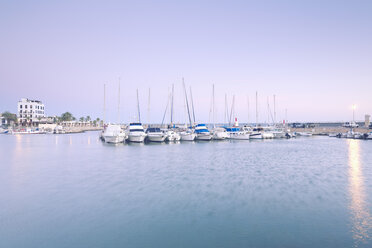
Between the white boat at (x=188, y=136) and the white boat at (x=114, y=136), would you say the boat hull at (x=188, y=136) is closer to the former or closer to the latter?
the white boat at (x=188, y=136)

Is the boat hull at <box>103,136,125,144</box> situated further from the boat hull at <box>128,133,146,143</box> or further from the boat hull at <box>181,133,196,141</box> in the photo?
the boat hull at <box>181,133,196,141</box>

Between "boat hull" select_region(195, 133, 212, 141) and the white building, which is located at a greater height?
the white building

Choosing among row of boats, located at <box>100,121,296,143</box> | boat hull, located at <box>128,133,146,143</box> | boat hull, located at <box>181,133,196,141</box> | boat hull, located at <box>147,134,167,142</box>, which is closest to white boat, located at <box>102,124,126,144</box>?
row of boats, located at <box>100,121,296,143</box>

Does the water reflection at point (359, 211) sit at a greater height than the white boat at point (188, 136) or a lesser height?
lesser

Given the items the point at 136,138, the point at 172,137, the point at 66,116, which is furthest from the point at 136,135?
the point at 66,116

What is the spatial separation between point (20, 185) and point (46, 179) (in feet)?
8.13

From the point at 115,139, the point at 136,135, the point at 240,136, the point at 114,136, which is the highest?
the point at 136,135

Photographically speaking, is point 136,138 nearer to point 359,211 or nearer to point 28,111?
point 359,211

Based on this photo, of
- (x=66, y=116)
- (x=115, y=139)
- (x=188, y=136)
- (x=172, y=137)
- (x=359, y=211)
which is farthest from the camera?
(x=66, y=116)

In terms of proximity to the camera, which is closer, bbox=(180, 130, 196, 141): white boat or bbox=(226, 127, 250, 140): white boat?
bbox=(180, 130, 196, 141): white boat

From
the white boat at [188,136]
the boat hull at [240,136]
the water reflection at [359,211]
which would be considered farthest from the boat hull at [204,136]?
the water reflection at [359,211]

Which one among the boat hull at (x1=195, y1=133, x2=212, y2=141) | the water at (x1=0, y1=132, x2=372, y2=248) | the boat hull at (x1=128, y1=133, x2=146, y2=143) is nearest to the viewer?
the water at (x1=0, y1=132, x2=372, y2=248)

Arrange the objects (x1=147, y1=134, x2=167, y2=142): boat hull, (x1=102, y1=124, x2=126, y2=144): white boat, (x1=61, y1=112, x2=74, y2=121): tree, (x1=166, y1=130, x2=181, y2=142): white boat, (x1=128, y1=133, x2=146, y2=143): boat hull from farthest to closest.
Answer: (x1=61, y1=112, x2=74, y2=121): tree, (x1=166, y1=130, x2=181, y2=142): white boat, (x1=147, y1=134, x2=167, y2=142): boat hull, (x1=102, y1=124, x2=126, y2=144): white boat, (x1=128, y1=133, x2=146, y2=143): boat hull

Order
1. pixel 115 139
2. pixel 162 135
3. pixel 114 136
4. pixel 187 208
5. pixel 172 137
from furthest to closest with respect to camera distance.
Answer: pixel 172 137 < pixel 162 135 < pixel 115 139 < pixel 114 136 < pixel 187 208
